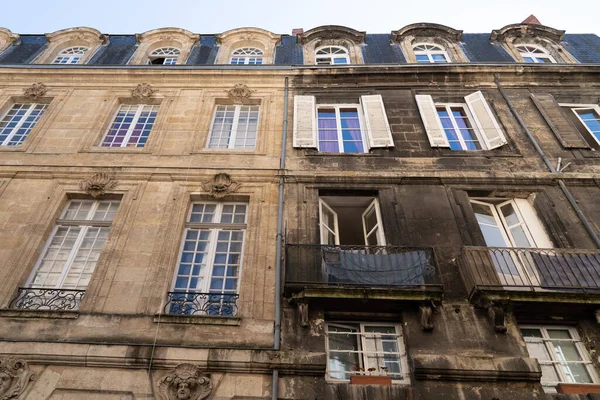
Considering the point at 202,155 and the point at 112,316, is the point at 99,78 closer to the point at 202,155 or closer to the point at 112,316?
the point at 202,155

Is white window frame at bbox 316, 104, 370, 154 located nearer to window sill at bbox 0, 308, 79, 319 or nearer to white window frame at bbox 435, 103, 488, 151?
white window frame at bbox 435, 103, 488, 151

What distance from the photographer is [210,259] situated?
735cm

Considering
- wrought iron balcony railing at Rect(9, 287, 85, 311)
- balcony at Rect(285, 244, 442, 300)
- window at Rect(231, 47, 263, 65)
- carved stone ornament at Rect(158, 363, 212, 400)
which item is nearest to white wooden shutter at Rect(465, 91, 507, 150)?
balcony at Rect(285, 244, 442, 300)

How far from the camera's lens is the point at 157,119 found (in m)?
9.94

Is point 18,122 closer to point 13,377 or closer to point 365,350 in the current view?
point 13,377

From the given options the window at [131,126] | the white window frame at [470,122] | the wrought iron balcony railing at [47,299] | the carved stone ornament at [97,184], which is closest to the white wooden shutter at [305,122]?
the white window frame at [470,122]

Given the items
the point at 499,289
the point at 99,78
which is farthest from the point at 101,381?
the point at 99,78

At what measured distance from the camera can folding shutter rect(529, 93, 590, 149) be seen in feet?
30.0

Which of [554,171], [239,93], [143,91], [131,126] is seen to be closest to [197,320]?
[131,126]

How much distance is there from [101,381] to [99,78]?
25.3 ft

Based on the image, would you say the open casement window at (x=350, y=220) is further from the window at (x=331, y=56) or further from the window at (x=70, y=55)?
the window at (x=70, y=55)

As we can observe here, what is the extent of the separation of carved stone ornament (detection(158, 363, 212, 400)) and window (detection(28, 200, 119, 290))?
220cm

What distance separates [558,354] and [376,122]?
Result: 17.4 ft

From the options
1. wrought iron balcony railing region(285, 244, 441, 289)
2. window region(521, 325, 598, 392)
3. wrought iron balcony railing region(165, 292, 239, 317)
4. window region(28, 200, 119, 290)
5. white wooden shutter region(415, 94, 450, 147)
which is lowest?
window region(521, 325, 598, 392)
